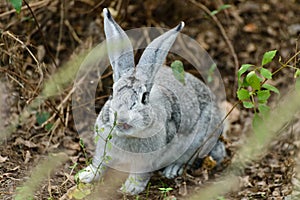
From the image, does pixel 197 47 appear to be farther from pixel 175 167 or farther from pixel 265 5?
pixel 175 167

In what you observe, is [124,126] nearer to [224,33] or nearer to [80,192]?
[80,192]

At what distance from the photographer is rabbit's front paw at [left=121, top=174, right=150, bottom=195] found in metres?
5.07

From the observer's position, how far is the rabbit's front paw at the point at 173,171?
557 centimetres

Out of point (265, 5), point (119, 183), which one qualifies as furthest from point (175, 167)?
point (265, 5)

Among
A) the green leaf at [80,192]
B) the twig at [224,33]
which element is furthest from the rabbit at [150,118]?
the twig at [224,33]

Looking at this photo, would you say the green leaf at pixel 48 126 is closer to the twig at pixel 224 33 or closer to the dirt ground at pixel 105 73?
the dirt ground at pixel 105 73

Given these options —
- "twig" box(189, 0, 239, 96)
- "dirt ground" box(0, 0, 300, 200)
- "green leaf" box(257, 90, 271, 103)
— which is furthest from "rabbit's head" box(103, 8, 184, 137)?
"twig" box(189, 0, 239, 96)

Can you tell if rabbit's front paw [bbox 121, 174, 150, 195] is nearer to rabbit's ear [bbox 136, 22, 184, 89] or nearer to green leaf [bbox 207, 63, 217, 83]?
rabbit's ear [bbox 136, 22, 184, 89]

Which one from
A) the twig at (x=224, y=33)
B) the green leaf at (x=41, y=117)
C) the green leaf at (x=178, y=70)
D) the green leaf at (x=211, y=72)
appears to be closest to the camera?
the green leaf at (x=178, y=70)

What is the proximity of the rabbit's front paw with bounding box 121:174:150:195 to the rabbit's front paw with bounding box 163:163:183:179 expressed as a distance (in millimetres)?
442

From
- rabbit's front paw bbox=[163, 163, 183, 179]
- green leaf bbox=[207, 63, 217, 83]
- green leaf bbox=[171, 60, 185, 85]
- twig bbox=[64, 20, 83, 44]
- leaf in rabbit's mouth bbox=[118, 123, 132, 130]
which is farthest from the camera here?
twig bbox=[64, 20, 83, 44]

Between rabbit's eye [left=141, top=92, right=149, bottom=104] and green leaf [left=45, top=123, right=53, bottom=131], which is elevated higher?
rabbit's eye [left=141, top=92, right=149, bottom=104]

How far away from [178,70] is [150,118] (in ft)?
2.72

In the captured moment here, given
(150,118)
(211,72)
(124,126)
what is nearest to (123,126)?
(124,126)
